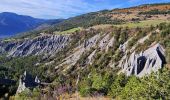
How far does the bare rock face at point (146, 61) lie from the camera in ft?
473

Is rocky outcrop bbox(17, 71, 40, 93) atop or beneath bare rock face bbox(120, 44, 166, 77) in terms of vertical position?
beneath

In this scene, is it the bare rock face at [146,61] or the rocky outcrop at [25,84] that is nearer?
the rocky outcrop at [25,84]

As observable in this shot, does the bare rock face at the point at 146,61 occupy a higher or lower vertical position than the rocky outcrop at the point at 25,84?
higher

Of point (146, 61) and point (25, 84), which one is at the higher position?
point (146, 61)

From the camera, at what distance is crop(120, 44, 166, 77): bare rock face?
14412 cm

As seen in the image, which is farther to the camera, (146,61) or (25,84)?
(146,61)

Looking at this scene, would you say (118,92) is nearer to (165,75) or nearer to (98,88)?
(98,88)

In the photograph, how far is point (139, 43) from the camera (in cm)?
19638

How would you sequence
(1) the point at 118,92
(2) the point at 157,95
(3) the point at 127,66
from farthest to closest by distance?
(3) the point at 127,66, (1) the point at 118,92, (2) the point at 157,95

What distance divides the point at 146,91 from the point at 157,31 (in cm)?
14809

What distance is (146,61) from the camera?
151875 millimetres

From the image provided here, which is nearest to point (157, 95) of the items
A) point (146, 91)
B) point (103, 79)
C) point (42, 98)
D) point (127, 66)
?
point (146, 91)

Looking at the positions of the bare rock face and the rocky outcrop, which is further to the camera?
the bare rock face

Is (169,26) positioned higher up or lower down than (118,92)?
higher up
